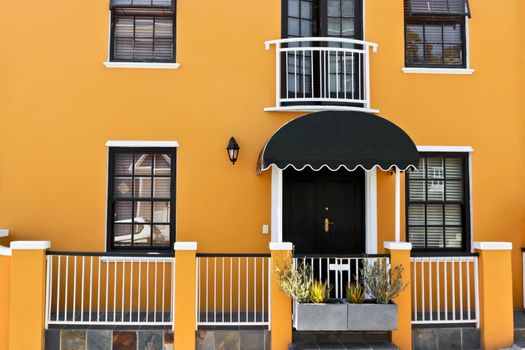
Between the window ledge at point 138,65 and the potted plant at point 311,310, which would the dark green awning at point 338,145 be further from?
the window ledge at point 138,65

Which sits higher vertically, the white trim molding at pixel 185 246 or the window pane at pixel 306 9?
the window pane at pixel 306 9

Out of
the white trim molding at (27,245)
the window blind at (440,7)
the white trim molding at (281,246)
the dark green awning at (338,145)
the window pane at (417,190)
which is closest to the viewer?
the white trim molding at (27,245)

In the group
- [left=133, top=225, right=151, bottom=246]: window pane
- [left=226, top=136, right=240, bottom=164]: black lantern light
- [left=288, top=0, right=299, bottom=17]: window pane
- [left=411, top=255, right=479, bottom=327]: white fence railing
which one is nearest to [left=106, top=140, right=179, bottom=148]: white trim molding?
[left=226, top=136, right=240, bottom=164]: black lantern light

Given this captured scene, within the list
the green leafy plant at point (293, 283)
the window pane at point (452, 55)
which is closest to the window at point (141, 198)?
the green leafy plant at point (293, 283)

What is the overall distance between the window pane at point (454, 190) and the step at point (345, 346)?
369 centimetres

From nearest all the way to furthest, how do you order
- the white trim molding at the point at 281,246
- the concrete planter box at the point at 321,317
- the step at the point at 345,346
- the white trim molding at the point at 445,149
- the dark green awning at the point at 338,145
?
the concrete planter box at the point at 321,317
the step at the point at 345,346
the white trim molding at the point at 281,246
the dark green awning at the point at 338,145
the white trim molding at the point at 445,149

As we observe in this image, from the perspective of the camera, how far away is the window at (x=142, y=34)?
10.7m

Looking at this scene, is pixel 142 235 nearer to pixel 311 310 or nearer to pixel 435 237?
pixel 311 310

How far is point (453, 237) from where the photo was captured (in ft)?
35.6

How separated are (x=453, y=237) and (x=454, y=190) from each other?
97 centimetres

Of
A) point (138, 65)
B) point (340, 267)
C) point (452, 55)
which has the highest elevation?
point (452, 55)

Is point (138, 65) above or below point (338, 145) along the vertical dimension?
above

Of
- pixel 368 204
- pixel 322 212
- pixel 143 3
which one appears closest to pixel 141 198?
pixel 322 212

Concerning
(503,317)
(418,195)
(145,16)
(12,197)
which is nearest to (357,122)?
(418,195)
